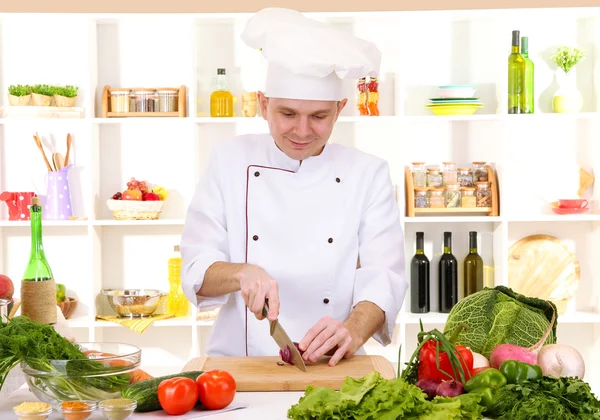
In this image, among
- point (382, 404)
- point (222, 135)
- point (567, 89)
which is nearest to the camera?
point (382, 404)

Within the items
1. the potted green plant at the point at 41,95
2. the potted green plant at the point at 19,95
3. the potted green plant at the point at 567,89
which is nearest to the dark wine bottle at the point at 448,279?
the potted green plant at the point at 567,89

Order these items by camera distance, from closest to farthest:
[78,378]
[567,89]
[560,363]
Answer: [78,378] < [560,363] < [567,89]

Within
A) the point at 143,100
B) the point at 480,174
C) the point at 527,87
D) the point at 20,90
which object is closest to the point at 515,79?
the point at 527,87

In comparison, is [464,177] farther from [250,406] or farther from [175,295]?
[250,406]

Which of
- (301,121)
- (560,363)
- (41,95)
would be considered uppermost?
(41,95)

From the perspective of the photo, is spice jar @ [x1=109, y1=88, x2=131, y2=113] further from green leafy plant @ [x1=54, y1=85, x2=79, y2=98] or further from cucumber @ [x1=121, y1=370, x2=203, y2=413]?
cucumber @ [x1=121, y1=370, x2=203, y2=413]

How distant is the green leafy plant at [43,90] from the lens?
4.30 m

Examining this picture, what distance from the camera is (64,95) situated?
434 cm

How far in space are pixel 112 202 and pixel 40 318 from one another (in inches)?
85.6

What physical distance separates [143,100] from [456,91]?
5.50 ft

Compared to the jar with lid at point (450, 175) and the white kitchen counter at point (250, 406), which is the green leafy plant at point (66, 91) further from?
the white kitchen counter at point (250, 406)

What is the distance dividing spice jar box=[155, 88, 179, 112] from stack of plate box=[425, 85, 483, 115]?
138cm

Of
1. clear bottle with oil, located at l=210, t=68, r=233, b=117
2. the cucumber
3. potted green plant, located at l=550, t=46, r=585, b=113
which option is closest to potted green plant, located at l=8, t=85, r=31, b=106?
clear bottle with oil, located at l=210, t=68, r=233, b=117

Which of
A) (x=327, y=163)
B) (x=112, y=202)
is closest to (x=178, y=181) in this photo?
(x=112, y=202)
